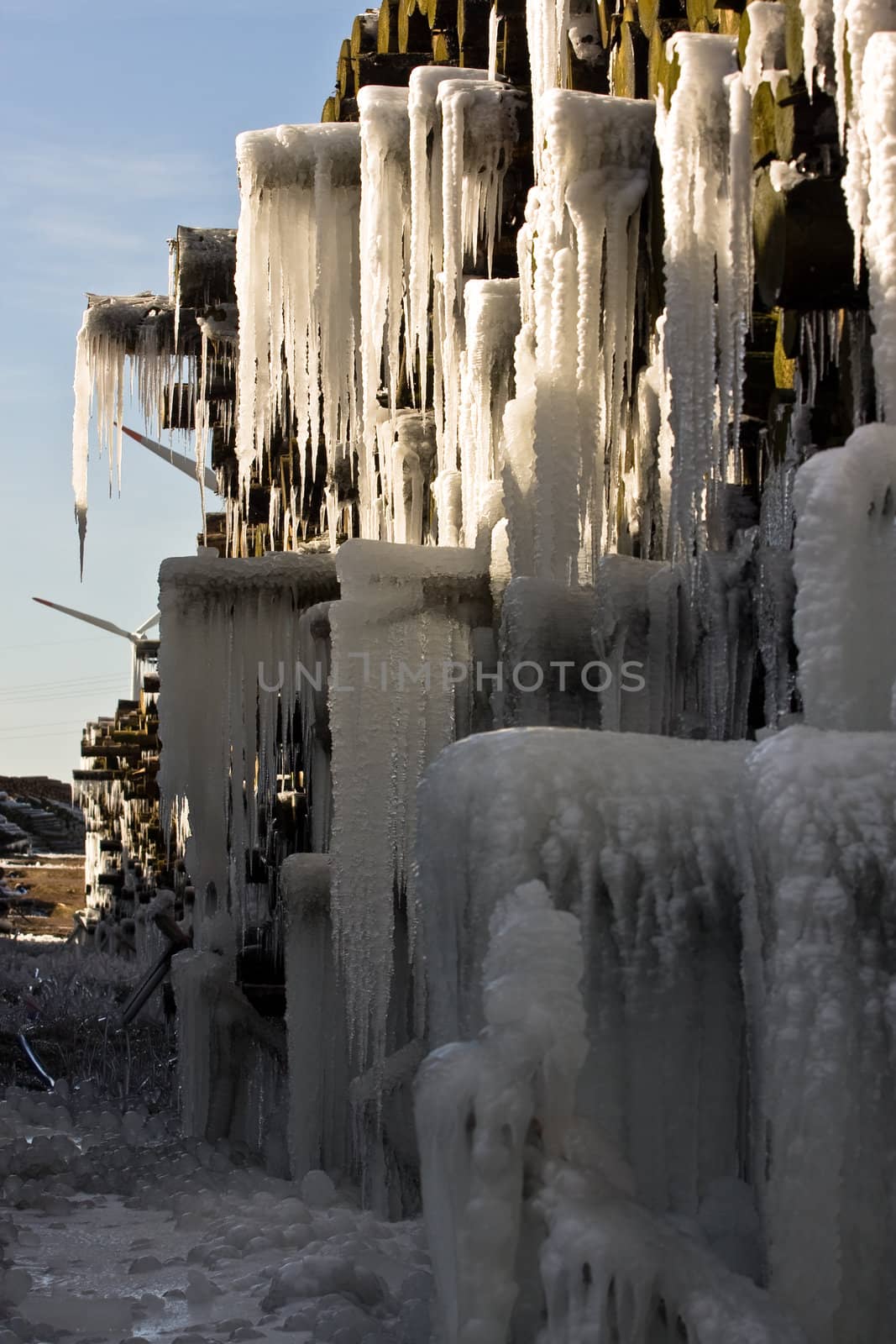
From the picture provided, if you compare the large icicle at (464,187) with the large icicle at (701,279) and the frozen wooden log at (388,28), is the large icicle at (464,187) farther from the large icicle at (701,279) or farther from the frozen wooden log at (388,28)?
the frozen wooden log at (388,28)

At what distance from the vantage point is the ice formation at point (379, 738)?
7.55 meters

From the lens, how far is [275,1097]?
31.8 ft

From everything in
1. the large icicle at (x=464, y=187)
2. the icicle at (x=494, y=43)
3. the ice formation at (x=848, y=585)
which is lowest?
the ice formation at (x=848, y=585)

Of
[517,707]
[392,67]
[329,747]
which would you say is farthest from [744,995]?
[392,67]

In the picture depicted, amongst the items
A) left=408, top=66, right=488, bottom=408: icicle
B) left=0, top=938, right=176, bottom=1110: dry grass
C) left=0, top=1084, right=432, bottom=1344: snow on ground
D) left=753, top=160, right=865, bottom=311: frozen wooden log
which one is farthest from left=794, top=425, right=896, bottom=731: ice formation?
left=0, top=938, right=176, bottom=1110: dry grass

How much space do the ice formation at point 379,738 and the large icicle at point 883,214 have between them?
10.8 ft

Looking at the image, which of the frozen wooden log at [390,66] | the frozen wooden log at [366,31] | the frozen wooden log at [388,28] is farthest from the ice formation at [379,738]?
the frozen wooden log at [366,31]

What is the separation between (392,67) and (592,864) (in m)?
9.62

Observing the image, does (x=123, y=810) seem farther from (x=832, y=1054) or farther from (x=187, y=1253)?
(x=832, y=1054)

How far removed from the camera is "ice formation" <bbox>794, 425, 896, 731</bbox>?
4.58 m

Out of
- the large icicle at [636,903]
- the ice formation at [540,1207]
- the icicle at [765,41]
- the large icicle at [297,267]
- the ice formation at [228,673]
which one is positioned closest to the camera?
the ice formation at [540,1207]

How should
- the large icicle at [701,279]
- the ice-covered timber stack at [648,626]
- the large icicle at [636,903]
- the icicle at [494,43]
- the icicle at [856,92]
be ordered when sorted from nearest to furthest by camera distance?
the ice-covered timber stack at [648,626] → the large icicle at [636,903] → the icicle at [856,92] → the large icicle at [701,279] → the icicle at [494,43]

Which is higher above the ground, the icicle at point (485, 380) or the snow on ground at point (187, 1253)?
the icicle at point (485, 380)

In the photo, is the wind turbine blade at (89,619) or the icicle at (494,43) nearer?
the icicle at (494,43)
